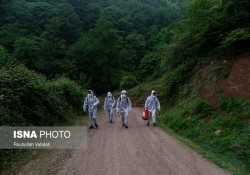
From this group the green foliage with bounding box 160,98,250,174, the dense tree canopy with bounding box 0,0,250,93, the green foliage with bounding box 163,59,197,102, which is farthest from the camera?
the green foliage with bounding box 163,59,197,102

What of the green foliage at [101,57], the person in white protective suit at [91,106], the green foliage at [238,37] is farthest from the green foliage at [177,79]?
the green foliage at [101,57]

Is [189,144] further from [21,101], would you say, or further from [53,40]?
[53,40]

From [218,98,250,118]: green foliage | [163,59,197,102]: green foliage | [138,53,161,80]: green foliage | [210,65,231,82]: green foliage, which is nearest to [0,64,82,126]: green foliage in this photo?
[218,98,250,118]: green foliage

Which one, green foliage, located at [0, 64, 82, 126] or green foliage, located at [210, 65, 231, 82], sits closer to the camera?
green foliage, located at [0, 64, 82, 126]

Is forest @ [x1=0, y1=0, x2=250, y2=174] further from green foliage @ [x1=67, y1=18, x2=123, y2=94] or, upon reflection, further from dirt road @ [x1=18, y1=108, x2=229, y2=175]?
dirt road @ [x1=18, y1=108, x2=229, y2=175]

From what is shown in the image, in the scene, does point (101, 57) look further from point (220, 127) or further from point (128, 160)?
point (128, 160)

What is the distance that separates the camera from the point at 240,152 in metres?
12.3

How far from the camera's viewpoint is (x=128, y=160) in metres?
10.1

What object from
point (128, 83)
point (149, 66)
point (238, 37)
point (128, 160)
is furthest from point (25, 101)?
point (149, 66)

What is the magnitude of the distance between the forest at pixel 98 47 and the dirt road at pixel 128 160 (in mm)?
2636

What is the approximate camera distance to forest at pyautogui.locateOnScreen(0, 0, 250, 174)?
52.5 ft

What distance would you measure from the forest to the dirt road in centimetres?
264

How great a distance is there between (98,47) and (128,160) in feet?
169

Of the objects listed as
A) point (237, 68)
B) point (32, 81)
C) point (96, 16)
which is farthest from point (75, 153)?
point (96, 16)
